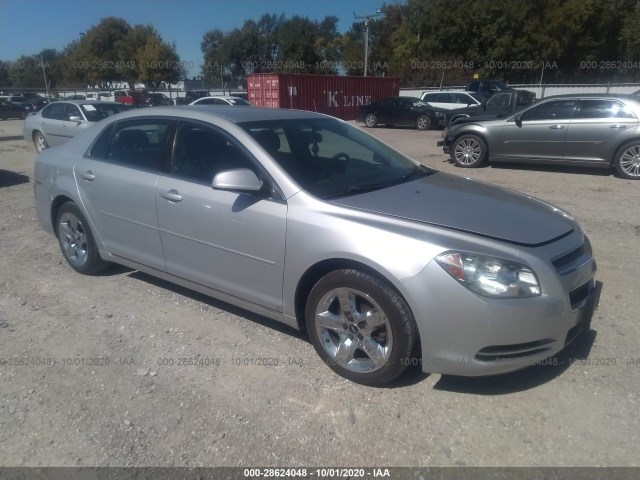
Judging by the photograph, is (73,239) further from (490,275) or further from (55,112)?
(55,112)

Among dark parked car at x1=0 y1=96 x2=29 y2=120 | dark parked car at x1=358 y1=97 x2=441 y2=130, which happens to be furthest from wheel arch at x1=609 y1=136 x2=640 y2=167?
dark parked car at x1=0 y1=96 x2=29 y2=120

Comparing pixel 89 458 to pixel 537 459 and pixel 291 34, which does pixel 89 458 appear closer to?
pixel 537 459

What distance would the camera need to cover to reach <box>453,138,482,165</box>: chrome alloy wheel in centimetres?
1059

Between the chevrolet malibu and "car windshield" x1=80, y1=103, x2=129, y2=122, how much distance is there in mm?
7980

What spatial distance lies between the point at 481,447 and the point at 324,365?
1090mm

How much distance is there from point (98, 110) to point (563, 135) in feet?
33.7

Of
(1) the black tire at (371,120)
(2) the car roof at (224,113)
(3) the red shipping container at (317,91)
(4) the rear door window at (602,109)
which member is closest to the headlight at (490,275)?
(2) the car roof at (224,113)

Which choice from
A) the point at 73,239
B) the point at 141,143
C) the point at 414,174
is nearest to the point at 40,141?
the point at 73,239

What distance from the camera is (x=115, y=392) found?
9.71 ft

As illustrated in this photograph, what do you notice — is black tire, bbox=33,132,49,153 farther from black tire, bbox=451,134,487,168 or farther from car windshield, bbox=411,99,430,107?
car windshield, bbox=411,99,430,107

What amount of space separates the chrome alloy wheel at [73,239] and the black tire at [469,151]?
27.5 ft

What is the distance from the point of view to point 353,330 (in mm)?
2928

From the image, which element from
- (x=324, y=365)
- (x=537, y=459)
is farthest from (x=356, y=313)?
(x=537, y=459)

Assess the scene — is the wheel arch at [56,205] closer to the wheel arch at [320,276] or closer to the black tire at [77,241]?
the black tire at [77,241]
